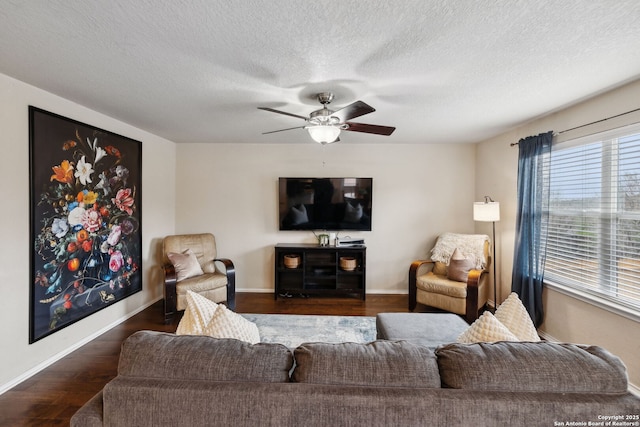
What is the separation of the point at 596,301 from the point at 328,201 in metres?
3.04

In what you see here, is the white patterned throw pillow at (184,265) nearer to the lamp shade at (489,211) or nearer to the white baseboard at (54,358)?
the white baseboard at (54,358)

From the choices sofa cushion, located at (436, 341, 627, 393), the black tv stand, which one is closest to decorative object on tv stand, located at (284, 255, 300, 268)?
the black tv stand

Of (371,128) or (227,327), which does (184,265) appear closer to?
(227,327)

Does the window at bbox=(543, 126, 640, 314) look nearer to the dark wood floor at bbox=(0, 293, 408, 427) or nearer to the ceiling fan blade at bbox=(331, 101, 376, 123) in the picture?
the dark wood floor at bbox=(0, 293, 408, 427)

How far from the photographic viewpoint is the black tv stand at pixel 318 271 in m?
3.88

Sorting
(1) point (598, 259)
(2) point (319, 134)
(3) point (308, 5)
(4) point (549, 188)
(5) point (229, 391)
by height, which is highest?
(3) point (308, 5)

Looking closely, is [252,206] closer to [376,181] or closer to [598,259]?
[376,181]

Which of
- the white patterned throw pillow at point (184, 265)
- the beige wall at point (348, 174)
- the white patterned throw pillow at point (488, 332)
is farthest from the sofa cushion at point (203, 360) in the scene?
the beige wall at point (348, 174)

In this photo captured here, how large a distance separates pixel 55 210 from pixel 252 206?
2.25 metres

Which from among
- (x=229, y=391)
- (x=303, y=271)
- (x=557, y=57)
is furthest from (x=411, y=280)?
(x=229, y=391)

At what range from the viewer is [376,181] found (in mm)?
4148

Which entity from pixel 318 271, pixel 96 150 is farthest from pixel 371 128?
pixel 96 150

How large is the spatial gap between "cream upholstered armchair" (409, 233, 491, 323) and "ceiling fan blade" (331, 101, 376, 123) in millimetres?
2315

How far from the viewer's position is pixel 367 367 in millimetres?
931
